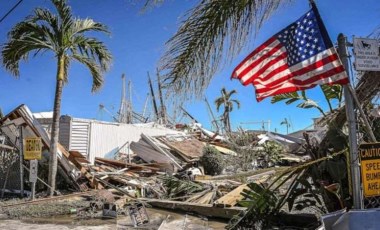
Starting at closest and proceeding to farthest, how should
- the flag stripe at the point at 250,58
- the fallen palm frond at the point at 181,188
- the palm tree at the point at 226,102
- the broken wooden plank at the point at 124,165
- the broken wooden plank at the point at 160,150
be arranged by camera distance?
1. the flag stripe at the point at 250,58
2. the fallen palm frond at the point at 181,188
3. the broken wooden plank at the point at 124,165
4. the broken wooden plank at the point at 160,150
5. the palm tree at the point at 226,102

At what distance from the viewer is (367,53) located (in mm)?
4668

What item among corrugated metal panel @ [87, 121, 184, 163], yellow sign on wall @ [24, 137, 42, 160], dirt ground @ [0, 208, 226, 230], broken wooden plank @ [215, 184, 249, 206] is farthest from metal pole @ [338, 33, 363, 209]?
corrugated metal panel @ [87, 121, 184, 163]

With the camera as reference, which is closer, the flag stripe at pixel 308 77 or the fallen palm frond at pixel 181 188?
the flag stripe at pixel 308 77

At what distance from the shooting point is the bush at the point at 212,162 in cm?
1950

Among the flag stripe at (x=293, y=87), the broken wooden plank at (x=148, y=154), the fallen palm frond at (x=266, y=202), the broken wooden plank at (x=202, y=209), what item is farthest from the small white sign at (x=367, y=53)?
the broken wooden plank at (x=148, y=154)

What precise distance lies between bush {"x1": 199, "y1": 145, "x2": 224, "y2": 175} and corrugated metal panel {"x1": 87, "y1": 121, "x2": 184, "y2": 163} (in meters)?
5.38

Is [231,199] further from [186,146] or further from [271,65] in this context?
[186,146]

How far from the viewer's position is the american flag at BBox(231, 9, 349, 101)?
15.6 ft

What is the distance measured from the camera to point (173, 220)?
30.6 ft

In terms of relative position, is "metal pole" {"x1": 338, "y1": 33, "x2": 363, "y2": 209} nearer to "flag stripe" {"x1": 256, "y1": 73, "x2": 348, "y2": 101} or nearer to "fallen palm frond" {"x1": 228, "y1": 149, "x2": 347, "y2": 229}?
"flag stripe" {"x1": 256, "y1": 73, "x2": 348, "y2": 101}

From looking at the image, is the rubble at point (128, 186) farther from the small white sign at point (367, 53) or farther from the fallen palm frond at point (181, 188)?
the small white sign at point (367, 53)

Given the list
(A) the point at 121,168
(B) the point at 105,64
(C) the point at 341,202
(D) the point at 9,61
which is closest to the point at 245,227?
(C) the point at 341,202

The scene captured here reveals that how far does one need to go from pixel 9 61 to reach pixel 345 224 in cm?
1173

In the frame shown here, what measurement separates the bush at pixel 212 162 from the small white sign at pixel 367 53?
15.1m
